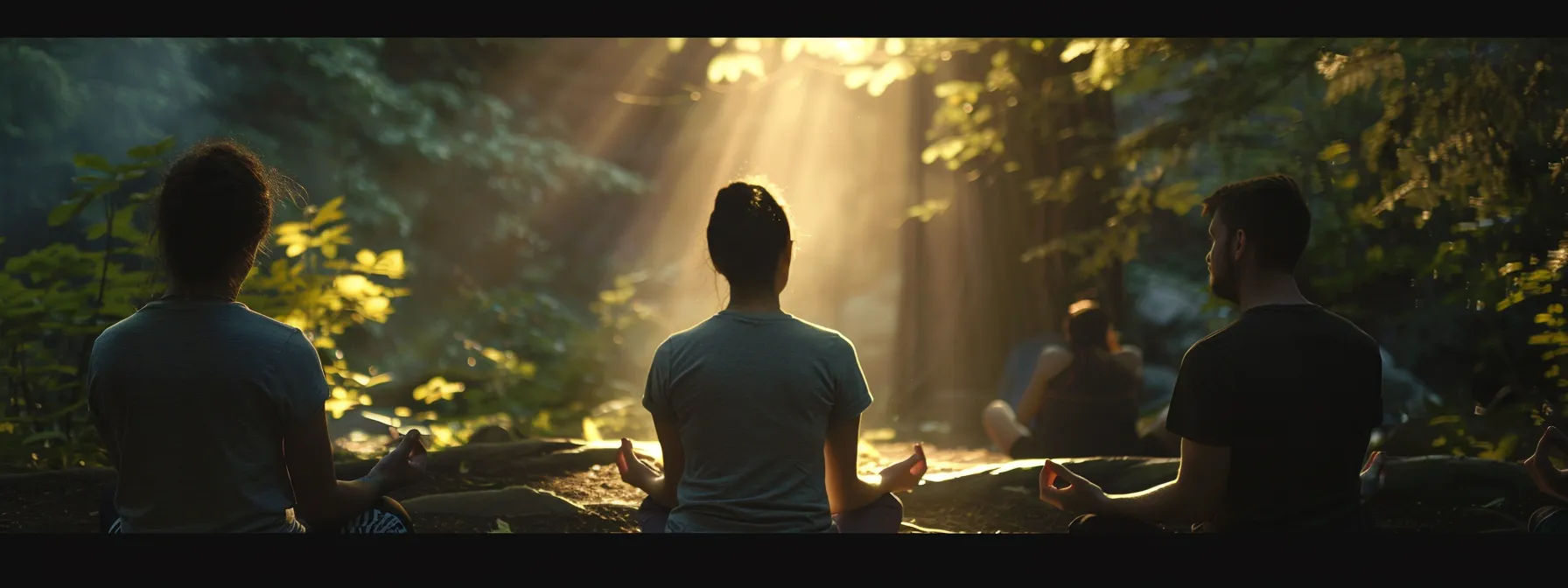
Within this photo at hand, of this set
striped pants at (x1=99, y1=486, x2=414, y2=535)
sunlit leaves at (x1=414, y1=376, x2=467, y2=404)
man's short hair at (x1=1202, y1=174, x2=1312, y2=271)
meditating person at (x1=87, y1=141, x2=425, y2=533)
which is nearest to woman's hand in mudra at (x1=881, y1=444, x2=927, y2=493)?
man's short hair at (x1=1202, y1=174, x2=1312, y2=271)

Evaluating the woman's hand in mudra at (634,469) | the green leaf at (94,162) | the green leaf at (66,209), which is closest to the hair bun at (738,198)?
the woman's hand in mudra at (634,469)

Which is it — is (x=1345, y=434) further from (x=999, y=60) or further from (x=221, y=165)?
(x=999, y=60)

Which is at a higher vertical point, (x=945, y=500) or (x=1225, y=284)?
(x=1225, y=284)

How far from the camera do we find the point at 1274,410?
2539mm

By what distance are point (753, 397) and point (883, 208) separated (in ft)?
34.4

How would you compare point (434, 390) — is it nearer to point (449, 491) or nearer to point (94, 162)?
point (449, 491)

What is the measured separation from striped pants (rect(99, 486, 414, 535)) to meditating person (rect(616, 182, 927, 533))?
2.22 ft

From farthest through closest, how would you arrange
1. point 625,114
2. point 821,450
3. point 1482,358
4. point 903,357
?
point 625,114
point 903,357
point 1482,358
point 821,450

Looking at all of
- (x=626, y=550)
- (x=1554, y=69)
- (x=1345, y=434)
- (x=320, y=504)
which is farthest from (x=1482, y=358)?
(x=320, y=504)

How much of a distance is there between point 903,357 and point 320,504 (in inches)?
290

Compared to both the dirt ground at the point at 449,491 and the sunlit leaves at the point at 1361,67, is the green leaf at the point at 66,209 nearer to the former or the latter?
the dirt ground at the point at 449,491

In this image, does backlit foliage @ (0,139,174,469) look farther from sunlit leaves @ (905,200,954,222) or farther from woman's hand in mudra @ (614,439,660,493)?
sunlit leaves @ (905,200,954,222)

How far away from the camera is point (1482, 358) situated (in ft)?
20.1

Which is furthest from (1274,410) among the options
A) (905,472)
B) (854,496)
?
(854,496)
